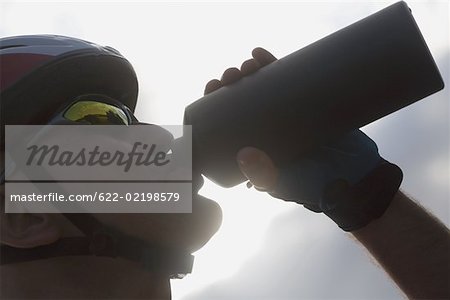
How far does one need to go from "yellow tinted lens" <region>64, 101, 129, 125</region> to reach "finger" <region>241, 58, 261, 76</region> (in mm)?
792

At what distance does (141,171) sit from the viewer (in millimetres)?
3084

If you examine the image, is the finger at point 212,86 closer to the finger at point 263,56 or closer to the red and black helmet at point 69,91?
the finger at point 263,56

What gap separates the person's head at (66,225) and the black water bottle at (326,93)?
0.46 meters

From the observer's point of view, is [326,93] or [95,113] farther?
[95,113]

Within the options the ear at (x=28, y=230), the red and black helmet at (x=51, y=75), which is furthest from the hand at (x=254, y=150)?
the ear at (x=28, y=230)

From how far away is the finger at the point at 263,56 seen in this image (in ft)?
10.1

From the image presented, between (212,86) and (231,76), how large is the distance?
143 millimetres

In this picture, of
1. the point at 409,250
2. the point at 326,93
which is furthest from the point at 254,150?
the point at 409,250

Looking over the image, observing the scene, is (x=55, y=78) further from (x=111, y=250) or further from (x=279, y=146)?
(x=279, y=146)

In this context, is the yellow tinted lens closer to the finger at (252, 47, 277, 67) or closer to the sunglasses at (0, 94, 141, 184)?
the sunglasses at (0, 94, 141, 184)

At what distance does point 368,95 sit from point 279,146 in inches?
19.7

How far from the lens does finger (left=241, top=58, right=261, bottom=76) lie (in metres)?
3.03

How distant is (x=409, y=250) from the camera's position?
331cm

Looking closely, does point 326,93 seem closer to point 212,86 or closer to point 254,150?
point 254,150
